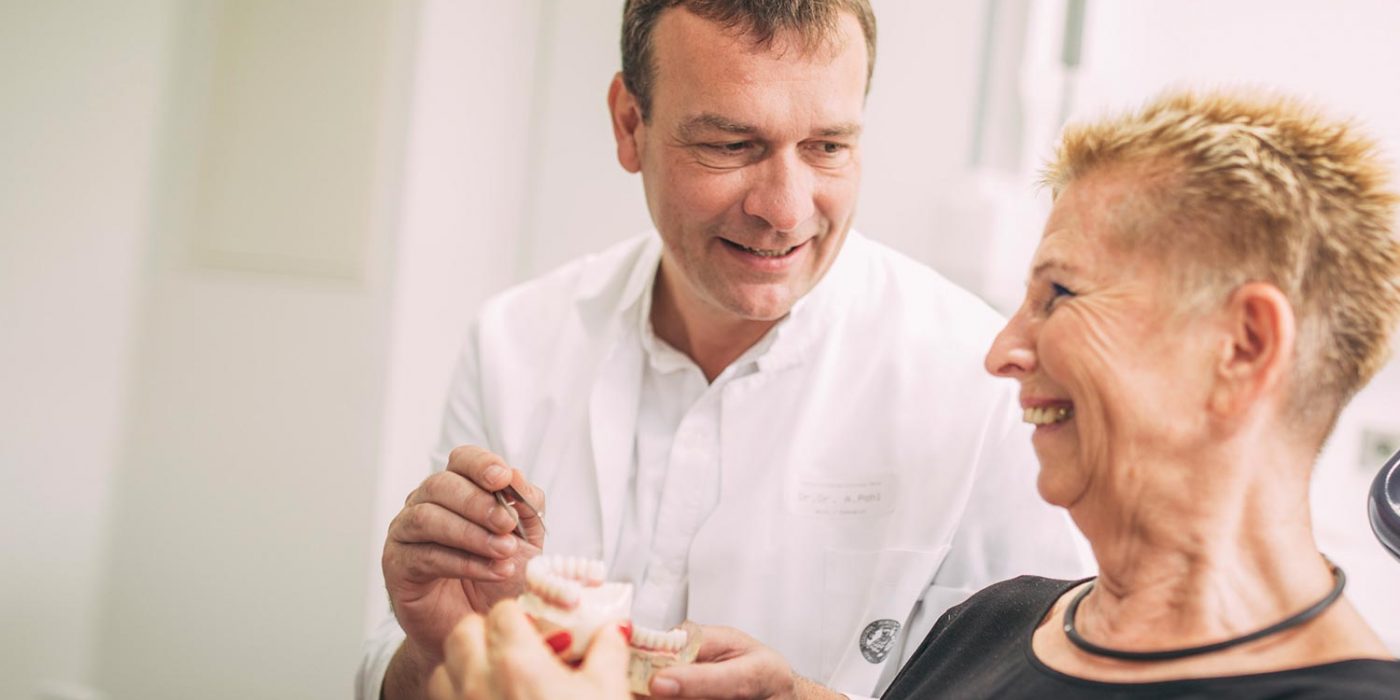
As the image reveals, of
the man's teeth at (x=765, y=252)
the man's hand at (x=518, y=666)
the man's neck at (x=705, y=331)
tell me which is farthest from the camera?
the man's neck at (x=705, y=331)

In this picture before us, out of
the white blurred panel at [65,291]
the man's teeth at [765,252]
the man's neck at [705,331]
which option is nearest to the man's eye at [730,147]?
the man's teeth at [765,252]

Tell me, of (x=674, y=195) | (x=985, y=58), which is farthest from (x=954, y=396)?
(x=985, y=58)

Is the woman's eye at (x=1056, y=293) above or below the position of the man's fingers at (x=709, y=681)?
above

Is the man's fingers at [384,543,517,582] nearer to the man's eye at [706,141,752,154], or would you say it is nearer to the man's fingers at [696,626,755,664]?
the man's fingers at [696,626,755,664]

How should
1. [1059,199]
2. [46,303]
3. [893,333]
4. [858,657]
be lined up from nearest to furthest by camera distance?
[1059,199]
[858,657]
[893,333]
[46,303]

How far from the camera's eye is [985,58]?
2418mm

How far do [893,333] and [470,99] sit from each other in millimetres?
1228

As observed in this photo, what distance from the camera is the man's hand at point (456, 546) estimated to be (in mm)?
1204

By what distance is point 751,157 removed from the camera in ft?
4.92

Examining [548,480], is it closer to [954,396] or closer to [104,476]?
[954,396]

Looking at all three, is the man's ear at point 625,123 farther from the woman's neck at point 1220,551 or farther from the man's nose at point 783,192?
the woman's neck at point 1220,551

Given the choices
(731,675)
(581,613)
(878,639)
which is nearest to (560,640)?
(581,613)

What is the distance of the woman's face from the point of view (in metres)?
0.91

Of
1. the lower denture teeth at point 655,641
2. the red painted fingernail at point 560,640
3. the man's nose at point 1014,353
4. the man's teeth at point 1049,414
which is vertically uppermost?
the man's nose at point 1014,353
